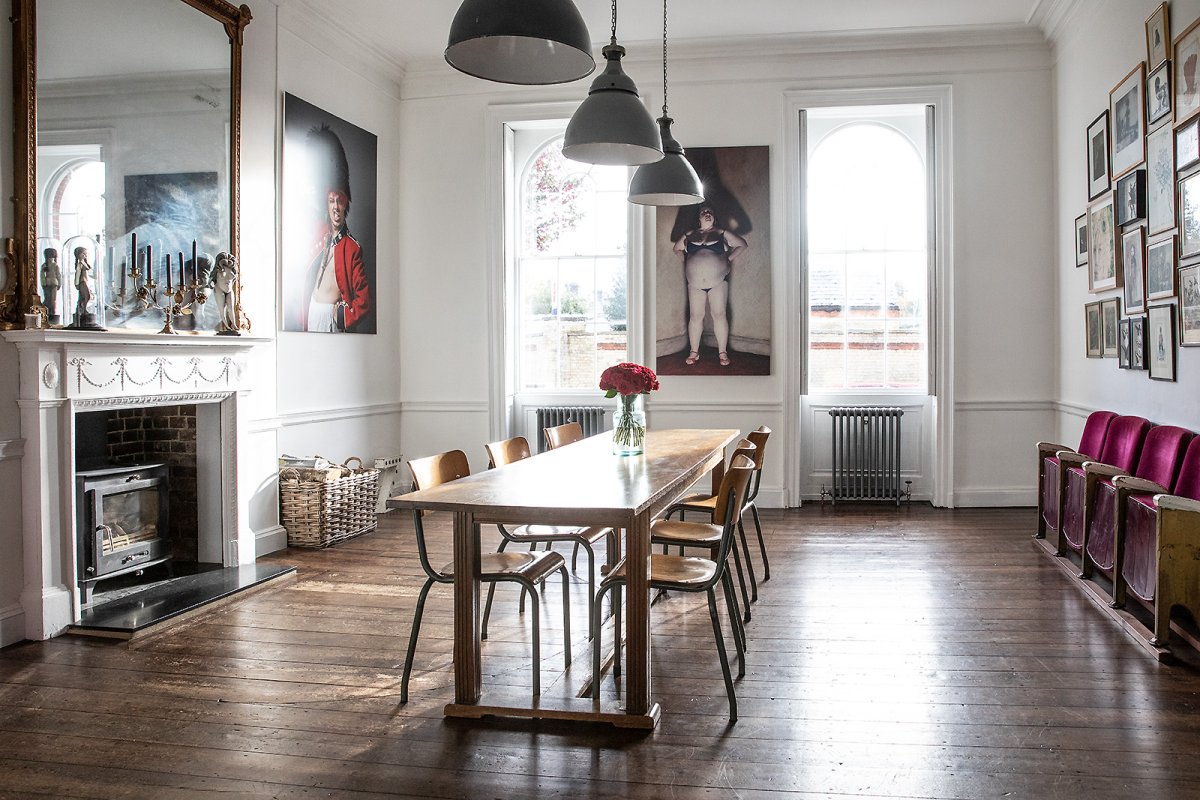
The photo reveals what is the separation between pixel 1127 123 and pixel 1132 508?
2727 millimetres

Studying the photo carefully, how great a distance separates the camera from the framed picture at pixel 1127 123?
213 inches

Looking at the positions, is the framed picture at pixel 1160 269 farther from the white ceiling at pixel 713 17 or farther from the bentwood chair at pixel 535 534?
the bentwood chair at pixel 535 534

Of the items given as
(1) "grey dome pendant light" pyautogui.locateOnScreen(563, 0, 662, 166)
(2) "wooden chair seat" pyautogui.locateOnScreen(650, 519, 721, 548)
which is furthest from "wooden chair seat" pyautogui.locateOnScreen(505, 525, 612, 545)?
(1) "grey dome pendant light" pyautogui.locateOnScreen(563, 0, 662, 166)

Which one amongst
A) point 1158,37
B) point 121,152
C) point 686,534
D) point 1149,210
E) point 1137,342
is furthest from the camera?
point 1137,342

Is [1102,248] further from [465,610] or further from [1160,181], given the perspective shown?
[465,610]

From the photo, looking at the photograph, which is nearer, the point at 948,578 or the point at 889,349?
the point at 948,578

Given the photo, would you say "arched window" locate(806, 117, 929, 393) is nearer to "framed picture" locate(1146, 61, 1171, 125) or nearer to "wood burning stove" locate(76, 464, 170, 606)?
"framed picture" locate(1146, 61, 1171, 125)

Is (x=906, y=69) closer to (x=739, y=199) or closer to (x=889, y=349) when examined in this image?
(x=739, y=199)

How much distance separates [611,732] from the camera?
10.2 ft

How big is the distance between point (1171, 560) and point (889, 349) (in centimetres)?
443

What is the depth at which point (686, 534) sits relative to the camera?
4.20 meters

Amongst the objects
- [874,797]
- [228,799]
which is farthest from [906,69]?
[228,799]

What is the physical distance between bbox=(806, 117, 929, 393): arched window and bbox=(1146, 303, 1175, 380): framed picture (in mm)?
2750

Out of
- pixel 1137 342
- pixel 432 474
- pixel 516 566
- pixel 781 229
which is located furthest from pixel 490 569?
pixel 781 229
